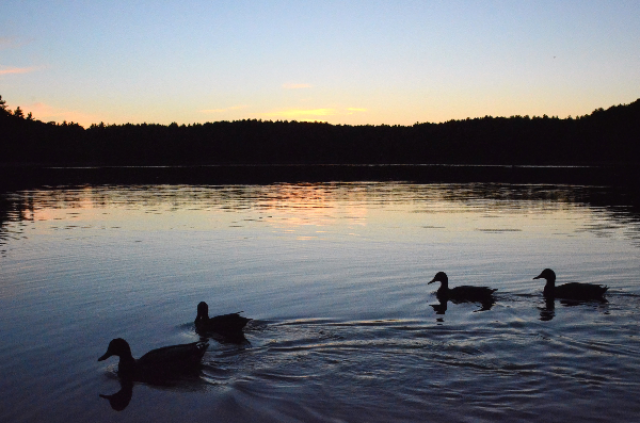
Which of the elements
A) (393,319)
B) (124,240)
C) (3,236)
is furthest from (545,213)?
(3,236)

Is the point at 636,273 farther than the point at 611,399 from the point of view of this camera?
Yes

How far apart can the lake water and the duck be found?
24cm

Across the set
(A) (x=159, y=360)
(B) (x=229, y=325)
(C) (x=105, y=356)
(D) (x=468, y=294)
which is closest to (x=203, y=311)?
(B) (x=229, y=325)

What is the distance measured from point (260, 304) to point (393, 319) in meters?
3.25

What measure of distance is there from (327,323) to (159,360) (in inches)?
145

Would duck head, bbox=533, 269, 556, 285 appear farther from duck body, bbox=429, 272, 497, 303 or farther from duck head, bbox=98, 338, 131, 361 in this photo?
duck head, bbox=98, 338, 131, 361

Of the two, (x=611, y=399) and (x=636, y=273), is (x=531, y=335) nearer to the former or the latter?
(x=611, y=399)

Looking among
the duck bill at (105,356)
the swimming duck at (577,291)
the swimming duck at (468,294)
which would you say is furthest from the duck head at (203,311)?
the swimming duck at (577,291)

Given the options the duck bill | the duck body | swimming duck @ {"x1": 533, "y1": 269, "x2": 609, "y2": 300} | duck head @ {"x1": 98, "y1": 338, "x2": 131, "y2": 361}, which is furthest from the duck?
swimming duck @ {"x1": 533, "y1": 269, "x2": 609, "y2": 300}

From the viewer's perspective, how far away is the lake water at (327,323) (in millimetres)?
8703

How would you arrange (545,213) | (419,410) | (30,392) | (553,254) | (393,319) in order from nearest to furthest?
(419,410), (30,392), (393,319), (553,254), (545,213)

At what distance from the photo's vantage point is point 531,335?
11.4m

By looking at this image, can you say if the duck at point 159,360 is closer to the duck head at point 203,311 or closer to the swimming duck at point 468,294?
the duck head at point 203,311

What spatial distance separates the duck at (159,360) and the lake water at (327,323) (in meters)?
0.24
